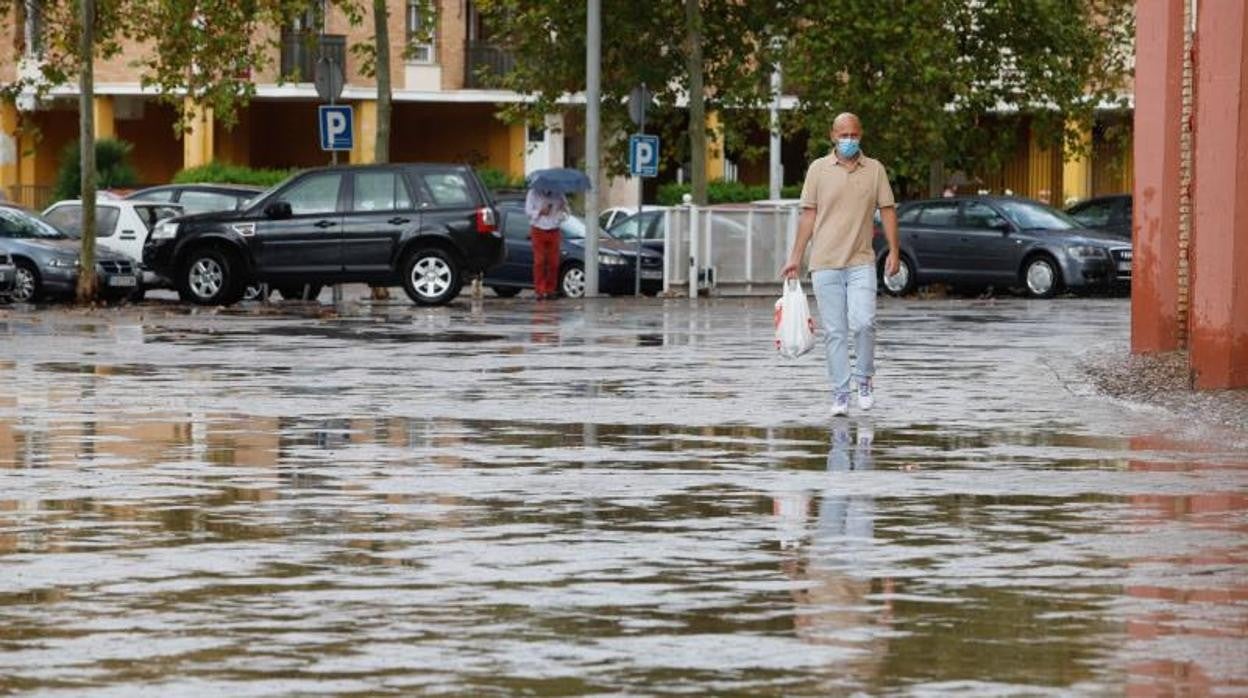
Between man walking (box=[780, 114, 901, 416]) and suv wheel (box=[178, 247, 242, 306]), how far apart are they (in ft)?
69.8

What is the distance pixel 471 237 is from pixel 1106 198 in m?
15.1

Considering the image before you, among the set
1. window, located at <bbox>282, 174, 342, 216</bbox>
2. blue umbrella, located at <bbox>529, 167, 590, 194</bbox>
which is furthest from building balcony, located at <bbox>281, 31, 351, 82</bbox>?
window, located at <bbox>282, 174, 342, 216</bbox>

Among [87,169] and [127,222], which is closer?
[87,169]

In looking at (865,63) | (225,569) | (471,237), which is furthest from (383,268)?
(225,569)

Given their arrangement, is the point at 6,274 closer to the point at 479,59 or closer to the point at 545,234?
the point at 545,234

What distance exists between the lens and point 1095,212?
50.7 m

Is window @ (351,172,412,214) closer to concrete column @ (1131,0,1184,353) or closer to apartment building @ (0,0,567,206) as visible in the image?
concrete column @ (1131,0,1184,353)

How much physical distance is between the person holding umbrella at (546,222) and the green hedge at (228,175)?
85.6ft

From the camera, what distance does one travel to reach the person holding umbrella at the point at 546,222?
41719 millimetres

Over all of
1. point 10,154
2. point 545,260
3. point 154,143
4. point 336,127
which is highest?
point 154,143

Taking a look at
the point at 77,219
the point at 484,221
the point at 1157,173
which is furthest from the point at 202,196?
the point at 1157,173

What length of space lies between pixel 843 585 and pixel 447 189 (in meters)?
28.9

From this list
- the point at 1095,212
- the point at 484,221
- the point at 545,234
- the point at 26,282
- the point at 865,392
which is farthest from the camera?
the point at 1095,212

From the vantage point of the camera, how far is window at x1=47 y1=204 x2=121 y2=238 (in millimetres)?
44312
